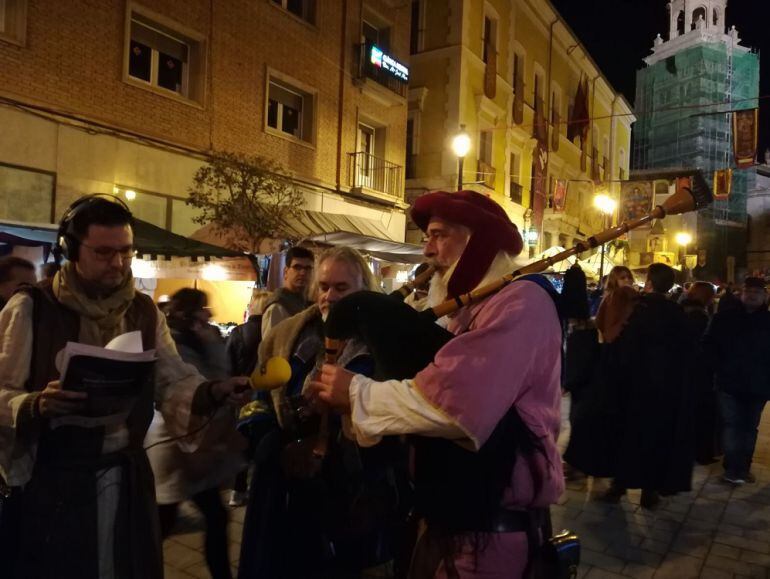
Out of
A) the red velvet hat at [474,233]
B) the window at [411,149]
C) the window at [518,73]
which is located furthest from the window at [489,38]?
the red velvet hat at [474,233]

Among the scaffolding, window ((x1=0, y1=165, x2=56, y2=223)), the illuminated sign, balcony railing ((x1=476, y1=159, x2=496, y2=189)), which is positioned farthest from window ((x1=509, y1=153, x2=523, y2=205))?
the scaffolding

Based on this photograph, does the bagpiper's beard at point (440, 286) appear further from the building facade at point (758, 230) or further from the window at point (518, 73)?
the building facade at point (758, 230)

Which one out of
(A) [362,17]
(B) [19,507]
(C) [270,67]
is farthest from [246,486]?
(A) [362,17]

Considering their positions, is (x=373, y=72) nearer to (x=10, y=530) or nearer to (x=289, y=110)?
(x=289, y=110)

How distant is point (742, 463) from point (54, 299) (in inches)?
243

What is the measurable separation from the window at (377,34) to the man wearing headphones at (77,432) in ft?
54.6

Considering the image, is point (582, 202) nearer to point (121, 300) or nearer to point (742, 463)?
point (742, 463)

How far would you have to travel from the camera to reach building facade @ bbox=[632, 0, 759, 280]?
4384 centimetres

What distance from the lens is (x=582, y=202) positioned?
32.3m

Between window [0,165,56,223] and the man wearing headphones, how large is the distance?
29.4ft

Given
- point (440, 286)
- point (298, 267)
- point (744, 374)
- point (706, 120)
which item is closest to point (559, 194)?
point (744, 374)

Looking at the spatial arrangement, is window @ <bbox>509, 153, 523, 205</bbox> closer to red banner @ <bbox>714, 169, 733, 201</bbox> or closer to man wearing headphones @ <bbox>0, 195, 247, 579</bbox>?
red banner @ <bbox>714, 169, 733, 201</bbox>

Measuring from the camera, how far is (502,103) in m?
22.6

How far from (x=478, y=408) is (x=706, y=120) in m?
50.3
